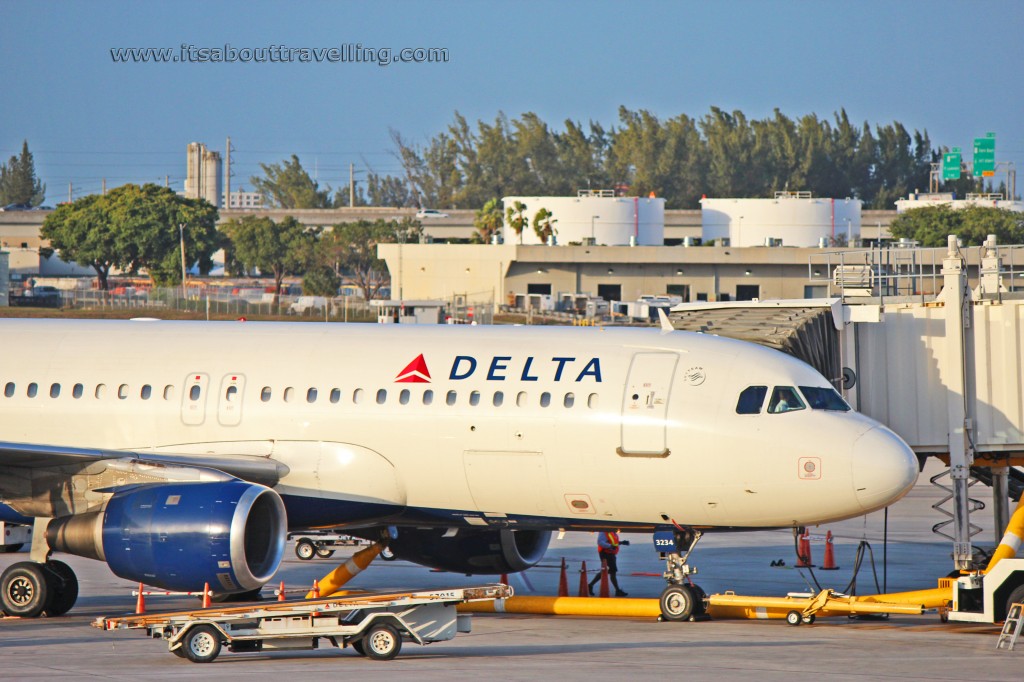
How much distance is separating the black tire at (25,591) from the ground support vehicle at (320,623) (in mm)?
3971

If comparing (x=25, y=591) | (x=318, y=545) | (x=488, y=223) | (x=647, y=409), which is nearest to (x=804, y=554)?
(x=647, y=409)

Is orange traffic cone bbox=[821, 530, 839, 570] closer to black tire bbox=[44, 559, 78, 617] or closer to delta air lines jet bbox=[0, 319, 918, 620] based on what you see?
delta air lines jet bbox=[0, 319, 918, 620]

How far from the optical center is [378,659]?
17.4 meters

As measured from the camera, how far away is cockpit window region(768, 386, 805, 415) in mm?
19406

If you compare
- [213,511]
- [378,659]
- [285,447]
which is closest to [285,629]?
[378,659]

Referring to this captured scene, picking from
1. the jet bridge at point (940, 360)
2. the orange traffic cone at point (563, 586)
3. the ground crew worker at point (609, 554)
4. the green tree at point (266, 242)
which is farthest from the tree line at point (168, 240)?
the jet bridge at point (940, 360)

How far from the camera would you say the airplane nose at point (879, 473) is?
18.7 metres

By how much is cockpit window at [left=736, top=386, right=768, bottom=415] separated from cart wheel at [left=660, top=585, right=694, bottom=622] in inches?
109

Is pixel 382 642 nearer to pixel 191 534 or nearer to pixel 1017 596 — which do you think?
pixel 191 534

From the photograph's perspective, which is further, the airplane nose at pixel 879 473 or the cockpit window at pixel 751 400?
the cockpit window at pixel 751 400

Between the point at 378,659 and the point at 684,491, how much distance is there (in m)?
4.93

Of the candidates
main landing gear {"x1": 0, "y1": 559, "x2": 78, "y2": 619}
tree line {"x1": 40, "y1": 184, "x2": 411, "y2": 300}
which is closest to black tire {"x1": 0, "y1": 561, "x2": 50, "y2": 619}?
main landing gear {"x1": 0, "y1": 559, "x2": 78, "y2": 619}

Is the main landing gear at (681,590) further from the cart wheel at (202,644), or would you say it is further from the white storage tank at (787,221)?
the white storage tank at (787,221)

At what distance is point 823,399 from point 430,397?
5.65 metres
